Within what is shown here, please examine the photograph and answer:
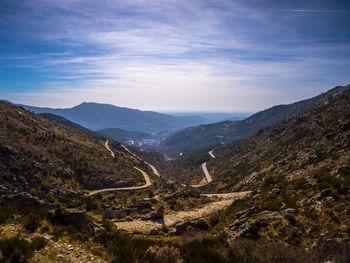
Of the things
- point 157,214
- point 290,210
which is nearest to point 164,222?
point 157,214

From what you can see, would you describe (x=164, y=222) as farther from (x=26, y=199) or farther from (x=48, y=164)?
(x=48, y=164)

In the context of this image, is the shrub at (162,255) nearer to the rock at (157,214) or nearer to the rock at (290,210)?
the rock at (290,210)

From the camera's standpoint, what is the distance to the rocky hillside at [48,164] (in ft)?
202

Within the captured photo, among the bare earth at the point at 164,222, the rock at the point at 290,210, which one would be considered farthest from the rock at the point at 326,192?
the bare earth at the point at 164,222

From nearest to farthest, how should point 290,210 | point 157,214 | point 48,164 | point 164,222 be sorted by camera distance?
point 290,210
point 164,222
point 157,214
point 48,164

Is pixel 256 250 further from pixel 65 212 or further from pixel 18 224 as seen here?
pixel 18 224

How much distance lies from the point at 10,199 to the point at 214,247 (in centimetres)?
2124

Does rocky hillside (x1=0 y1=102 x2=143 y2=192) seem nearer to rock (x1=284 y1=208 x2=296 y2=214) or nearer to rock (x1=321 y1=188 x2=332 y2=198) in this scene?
rock (x1=284 y1=208 x2=296 y2=214)

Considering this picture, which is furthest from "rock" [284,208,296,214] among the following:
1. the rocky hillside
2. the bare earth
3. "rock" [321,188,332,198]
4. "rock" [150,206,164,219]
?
the rocky hillside

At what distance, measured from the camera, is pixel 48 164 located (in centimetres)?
7319

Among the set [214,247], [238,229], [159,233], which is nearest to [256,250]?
[214,247]

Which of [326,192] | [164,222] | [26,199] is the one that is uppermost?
[326,192]

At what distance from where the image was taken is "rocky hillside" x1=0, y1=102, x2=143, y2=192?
61.5 metres

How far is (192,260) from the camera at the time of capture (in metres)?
14.7
